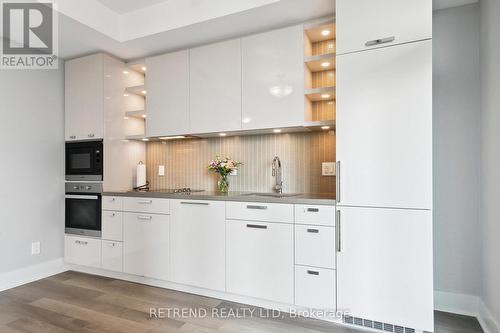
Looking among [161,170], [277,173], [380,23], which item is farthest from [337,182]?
[161,170]

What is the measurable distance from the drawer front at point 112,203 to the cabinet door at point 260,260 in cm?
130

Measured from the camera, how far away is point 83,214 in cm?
327

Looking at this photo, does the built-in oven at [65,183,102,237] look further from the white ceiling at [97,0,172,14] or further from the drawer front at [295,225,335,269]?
the drawer front at [295,225,335,269]

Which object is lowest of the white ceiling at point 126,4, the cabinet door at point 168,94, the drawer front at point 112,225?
the drawer front at point 112,225

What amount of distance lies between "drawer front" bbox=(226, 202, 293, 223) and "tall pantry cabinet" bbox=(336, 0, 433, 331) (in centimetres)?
41

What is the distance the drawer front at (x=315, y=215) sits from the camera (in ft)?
7.12

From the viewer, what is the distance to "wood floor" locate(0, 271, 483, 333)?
2098 mm

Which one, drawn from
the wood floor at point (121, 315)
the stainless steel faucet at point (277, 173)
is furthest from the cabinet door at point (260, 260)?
the stainless steel faucet at point (277, 173)

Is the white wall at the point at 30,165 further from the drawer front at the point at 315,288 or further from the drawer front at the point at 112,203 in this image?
the drawer front at the point at 315,288

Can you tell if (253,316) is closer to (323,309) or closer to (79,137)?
(323,309)

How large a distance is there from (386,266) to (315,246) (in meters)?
0.50

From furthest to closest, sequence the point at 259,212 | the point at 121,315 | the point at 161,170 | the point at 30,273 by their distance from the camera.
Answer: the point at 161,170 → the point at 30,273 → the point at 259,212 → the point at 121,315

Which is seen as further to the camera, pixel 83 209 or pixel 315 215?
pixel 83 209

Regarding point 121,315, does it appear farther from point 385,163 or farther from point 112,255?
point 385,163
